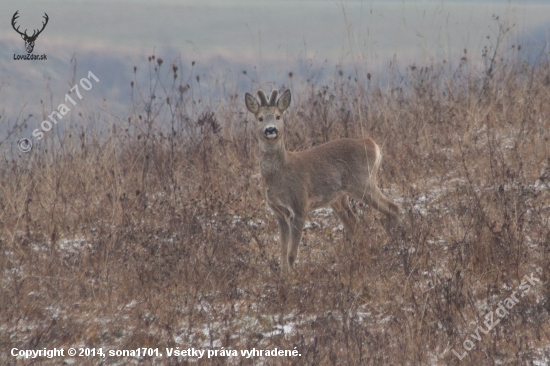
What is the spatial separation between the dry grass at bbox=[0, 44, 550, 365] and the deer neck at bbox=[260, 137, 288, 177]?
746mm

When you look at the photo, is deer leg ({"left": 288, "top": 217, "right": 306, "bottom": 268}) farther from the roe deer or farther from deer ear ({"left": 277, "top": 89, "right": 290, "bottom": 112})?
deer ear ({"left": 277, "top": 89, "right": 290, "bottom": 112})

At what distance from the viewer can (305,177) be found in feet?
24.0

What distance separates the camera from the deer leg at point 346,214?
784 centimetres

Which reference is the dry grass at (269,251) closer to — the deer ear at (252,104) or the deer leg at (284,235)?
the deer leg at (284,235)

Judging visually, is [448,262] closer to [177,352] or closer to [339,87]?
[177,352]

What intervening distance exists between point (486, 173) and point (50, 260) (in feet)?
16.1

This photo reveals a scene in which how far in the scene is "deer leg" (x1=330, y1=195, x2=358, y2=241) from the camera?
7.84m

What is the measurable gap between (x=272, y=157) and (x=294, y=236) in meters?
0.82

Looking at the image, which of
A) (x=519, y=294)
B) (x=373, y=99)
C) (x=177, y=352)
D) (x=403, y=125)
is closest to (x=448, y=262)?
(x=519, y=294)

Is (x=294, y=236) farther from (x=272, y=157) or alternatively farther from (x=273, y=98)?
(x=273, y=98)

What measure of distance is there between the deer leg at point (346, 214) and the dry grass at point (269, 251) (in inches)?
9.9

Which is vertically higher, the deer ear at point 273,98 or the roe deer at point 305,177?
the deer ear at point 273,98

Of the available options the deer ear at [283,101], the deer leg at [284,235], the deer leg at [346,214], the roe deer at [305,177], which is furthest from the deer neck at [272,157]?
the deer leg at [346,214]

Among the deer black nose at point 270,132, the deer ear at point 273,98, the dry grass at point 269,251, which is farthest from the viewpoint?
the deer ear at point 273,98
